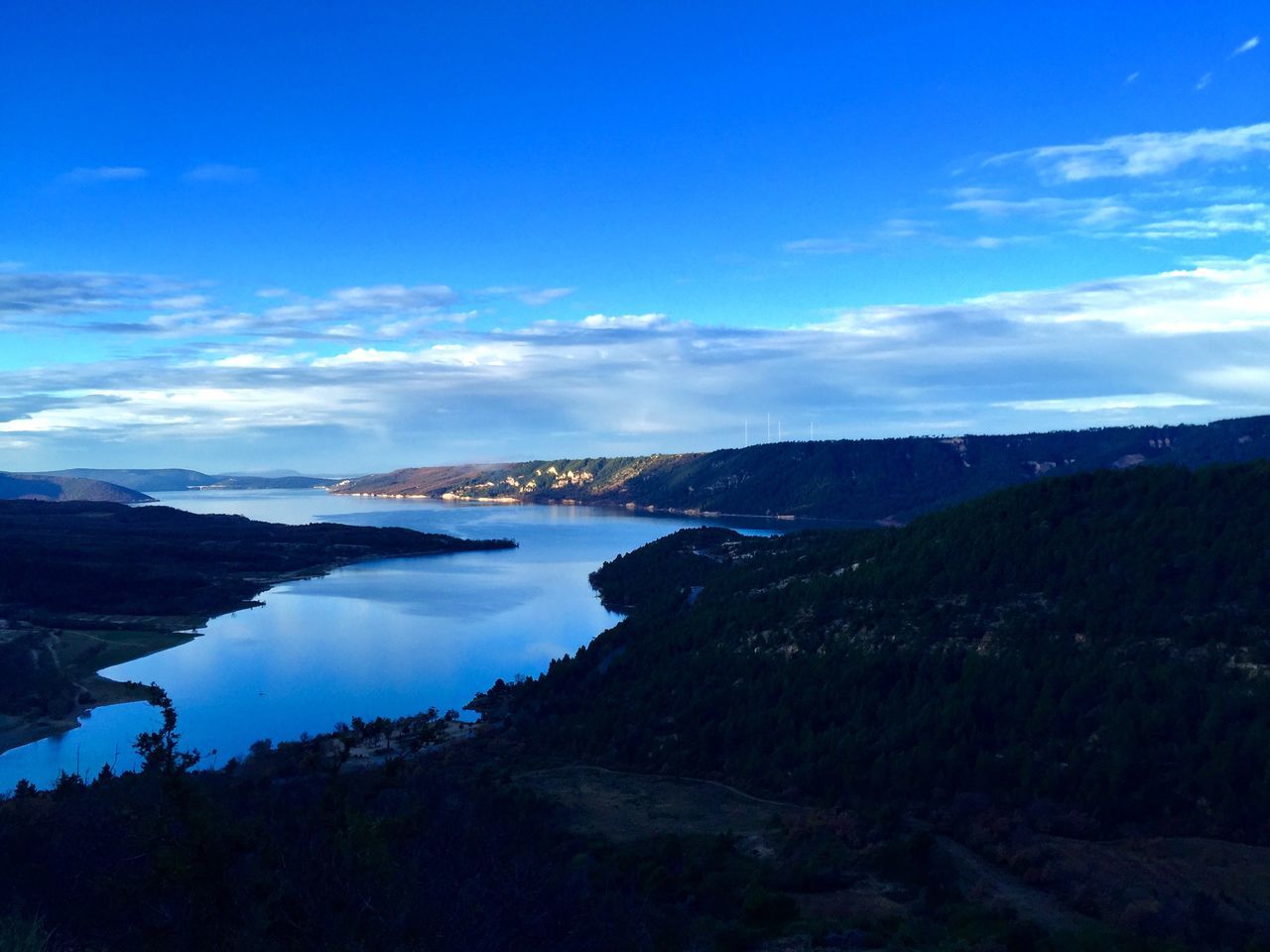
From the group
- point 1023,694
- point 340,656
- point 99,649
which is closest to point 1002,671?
point 1023,694

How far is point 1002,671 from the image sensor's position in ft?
119

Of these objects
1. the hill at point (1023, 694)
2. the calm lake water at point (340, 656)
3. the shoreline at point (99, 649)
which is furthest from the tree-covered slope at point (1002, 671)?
the shoreline at point (99, 649)

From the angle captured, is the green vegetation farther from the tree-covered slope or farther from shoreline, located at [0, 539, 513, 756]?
shoreline, located at [0, 539, 513, 756]

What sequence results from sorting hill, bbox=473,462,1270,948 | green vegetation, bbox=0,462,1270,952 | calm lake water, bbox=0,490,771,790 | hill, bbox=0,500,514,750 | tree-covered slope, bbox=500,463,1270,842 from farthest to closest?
hill, bbox=0,500,514,750 → calm lake water, bbox=0,490,771,790 → tree-covered slope, bbox=500,463,1270,842 → hill, bbox=473,462,1270,948 → green vegetation, bbox=0,462,1270,952

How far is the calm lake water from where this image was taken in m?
48.9

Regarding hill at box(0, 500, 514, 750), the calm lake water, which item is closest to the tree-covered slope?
the calm lake water

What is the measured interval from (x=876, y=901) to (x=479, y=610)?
7110 centimetres

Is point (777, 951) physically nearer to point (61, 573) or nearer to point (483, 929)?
point (483, 929)

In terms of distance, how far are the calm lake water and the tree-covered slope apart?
11.8 m

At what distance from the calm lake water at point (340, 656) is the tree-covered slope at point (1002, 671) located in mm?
11781

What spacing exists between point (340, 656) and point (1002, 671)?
50.3 meters

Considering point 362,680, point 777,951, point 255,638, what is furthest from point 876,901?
point 255,638

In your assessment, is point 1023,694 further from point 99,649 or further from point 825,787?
point 99,649

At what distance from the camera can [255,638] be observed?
75562 mm
